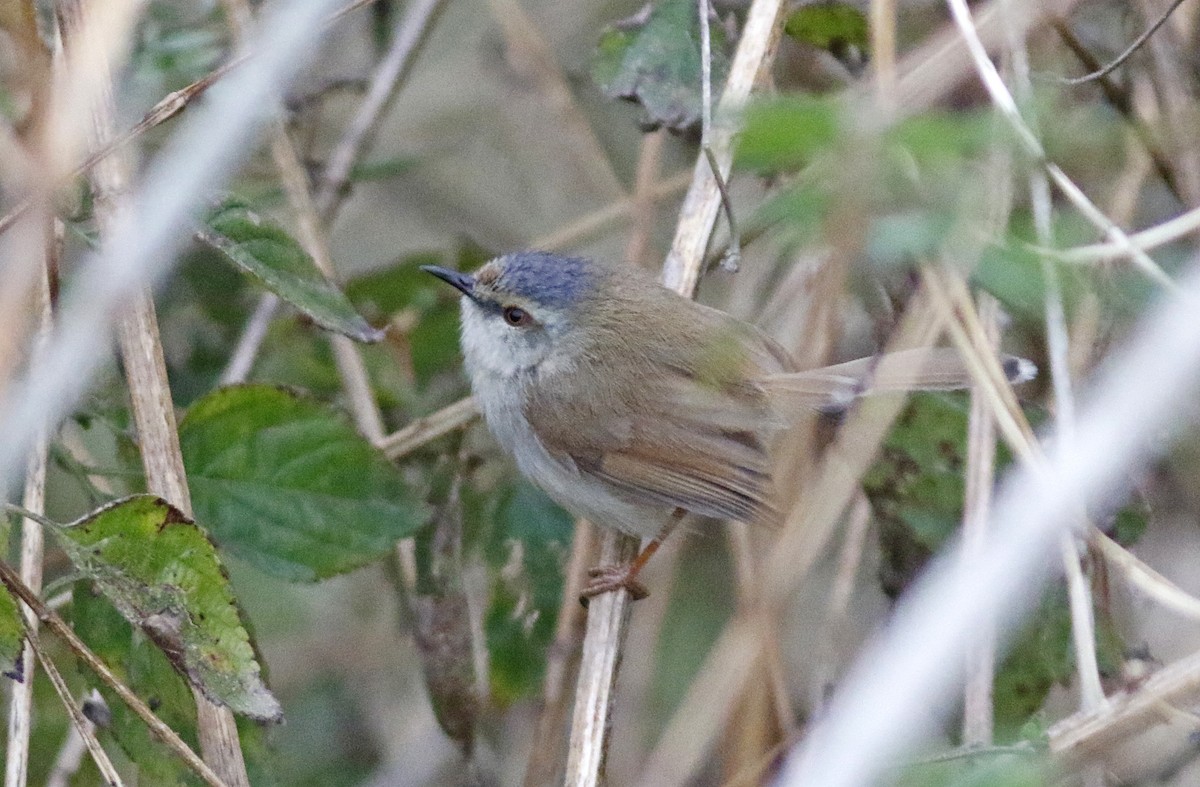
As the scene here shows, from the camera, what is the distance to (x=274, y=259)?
7.93 feet

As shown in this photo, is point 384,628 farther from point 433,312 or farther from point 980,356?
point 980,356

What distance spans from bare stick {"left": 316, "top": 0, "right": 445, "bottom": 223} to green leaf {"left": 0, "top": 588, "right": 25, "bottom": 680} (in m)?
1.98

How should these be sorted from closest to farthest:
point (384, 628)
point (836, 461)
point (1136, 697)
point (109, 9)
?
point (109, 9), point (1136, 697), point (836, 461), point (384, 628)

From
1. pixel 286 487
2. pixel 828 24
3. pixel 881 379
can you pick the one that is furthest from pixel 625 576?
pixel 828 24

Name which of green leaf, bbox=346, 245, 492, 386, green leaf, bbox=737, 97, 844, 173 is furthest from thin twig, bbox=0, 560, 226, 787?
green leaf, bbox=346, 245, 492, 386

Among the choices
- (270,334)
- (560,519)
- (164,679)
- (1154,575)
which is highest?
(270,334)

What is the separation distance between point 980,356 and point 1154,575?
1.80ft

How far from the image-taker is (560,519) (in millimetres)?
3295

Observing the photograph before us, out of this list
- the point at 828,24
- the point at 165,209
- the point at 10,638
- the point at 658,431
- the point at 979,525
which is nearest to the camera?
the point at 165,209

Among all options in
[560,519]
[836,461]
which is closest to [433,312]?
[560,519]

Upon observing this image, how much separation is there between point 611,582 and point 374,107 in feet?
5.35

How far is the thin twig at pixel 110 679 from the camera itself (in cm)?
206

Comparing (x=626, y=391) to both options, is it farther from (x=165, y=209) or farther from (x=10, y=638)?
(x=165, y=209)

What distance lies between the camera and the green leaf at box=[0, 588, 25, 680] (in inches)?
76.4
